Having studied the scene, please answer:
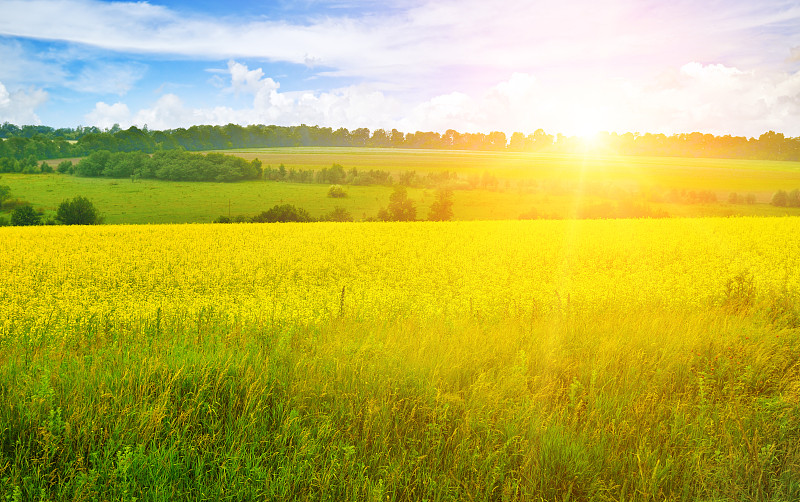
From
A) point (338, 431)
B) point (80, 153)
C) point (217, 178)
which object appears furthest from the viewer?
point (80, 153)

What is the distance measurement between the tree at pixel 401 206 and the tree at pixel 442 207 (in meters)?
2.43

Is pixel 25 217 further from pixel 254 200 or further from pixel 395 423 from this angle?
pixel 395 423

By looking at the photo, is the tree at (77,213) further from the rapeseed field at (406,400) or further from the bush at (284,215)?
the rapeseed field at (406,400)

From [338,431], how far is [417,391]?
93 cm

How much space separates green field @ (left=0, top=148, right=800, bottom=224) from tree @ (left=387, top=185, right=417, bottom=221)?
4.03ft

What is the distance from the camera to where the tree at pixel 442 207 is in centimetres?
5768

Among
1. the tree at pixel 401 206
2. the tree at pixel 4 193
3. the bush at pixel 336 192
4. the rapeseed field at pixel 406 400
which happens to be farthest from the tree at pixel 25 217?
the rapeseed field at pixel 406 400

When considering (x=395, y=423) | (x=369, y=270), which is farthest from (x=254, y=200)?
(x=395, y=423)

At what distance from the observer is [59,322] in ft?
22.6

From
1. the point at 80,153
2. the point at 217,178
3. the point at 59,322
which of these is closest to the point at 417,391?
the point at 59,322

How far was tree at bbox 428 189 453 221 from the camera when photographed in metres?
57.7

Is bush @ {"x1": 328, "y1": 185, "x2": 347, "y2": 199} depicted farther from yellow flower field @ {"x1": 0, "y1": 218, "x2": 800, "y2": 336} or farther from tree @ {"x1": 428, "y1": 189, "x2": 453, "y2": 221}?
yellow flower field @ {"x1": 0, "y1": 218, "x2": 800, "y2": 336}

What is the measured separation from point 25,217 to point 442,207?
4535 centimetres

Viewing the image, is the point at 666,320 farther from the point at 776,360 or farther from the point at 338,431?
the point at 338,431
